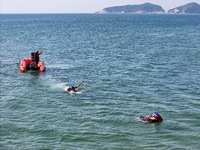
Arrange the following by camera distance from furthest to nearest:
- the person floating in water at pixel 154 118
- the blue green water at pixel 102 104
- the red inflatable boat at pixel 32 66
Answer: the red inflatable boat at pixel 32 66, the person floating in water at pixel 154 118, the blue green water at pixel 102 104

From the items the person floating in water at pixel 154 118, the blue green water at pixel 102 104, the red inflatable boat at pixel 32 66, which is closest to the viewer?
the blue green water at pixel 102 104

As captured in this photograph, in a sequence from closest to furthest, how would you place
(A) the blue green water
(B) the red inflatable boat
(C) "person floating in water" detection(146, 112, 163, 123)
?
(A) the blue green water < (C) "person floating in water" detection(146, 112, 163, 123) < (B) the red inflatable boat

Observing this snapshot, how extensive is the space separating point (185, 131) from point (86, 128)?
296 inches

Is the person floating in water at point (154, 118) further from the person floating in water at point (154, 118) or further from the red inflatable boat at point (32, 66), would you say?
the red inflatable boat at point (32, 66)

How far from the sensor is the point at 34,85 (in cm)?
3841

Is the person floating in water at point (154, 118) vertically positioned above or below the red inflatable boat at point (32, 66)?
below

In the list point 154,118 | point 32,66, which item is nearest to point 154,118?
point 154,118

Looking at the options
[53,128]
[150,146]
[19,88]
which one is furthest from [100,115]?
[19,88]

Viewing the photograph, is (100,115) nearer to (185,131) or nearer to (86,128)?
(86,128)

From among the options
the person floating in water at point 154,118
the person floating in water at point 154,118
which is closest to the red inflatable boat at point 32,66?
the person floating in water at point 154,118

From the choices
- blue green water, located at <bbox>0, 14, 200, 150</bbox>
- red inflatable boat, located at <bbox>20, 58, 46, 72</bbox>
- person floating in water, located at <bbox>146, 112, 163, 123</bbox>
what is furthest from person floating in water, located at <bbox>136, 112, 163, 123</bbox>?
red inflatable boat, located at <bbox>20, 58, 46, 72</bbox>

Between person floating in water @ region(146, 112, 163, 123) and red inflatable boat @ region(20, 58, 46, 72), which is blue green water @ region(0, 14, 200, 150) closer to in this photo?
person floating in water @ region(146, 112, 163, 123)

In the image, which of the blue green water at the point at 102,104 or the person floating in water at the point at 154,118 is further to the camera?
the person floating in water at the point at 154,118

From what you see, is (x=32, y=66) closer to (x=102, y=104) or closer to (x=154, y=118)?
(x=102, y=104)
